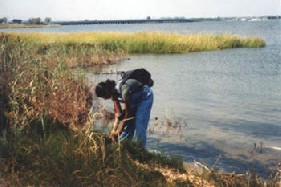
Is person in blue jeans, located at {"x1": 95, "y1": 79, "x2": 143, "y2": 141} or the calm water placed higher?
person in blue jeans, located at {"x1": 95, "y1": 79, "x2": 143, "y2": 141}

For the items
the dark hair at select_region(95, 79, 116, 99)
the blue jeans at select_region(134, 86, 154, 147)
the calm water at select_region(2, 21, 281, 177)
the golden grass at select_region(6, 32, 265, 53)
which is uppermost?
the dark hair at select_region(95, 79, 116, 99)

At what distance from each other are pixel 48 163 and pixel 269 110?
332 inches

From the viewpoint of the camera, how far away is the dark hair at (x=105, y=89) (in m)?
5.93

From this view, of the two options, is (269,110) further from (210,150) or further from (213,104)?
(210,150)

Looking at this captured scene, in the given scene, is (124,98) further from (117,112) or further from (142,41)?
(142,41)

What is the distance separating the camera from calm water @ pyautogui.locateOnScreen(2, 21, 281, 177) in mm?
8169

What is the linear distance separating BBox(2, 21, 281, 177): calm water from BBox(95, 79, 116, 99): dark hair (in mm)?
1736

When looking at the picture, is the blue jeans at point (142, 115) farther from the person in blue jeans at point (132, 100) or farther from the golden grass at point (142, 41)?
the golden grass at point (142, 41)

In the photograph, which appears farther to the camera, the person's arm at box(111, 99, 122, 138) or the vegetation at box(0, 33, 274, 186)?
the person's arm at box(111, 99, 122, 138)

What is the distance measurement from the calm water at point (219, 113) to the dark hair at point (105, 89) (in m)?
1.74

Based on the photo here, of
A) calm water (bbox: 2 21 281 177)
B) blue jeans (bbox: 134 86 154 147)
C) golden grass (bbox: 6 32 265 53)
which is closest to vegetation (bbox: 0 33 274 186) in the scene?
blue jeans (bbox: 134 86 154 147)

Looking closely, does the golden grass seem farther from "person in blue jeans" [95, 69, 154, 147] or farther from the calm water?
"person in blue jeans" [95, 69, 154, 147]

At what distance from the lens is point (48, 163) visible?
16.8ft

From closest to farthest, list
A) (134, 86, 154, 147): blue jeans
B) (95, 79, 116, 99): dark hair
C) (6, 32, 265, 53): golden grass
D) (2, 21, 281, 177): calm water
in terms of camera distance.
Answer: (95, 79, 116, 99): dark hair < (134, 86, 154, 147): blue jeans < (2, 21, 281, 177): calm water < (6, 32, 265, 53): golden grass
